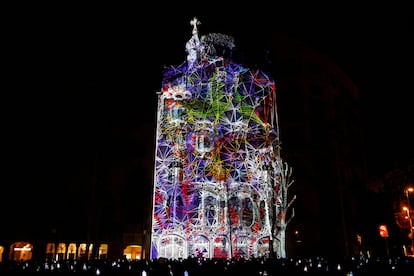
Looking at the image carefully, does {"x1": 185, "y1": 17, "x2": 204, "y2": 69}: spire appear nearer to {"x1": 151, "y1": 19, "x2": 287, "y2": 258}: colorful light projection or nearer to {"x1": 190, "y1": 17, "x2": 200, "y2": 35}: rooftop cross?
{"x1": 190, "y1": 17, "x2": 200, "y2": 35}: rooftop cross

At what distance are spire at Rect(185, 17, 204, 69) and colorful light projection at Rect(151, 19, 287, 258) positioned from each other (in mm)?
132

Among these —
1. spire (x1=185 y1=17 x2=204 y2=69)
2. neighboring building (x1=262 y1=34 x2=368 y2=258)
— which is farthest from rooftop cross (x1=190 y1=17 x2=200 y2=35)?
neighboring building (x1=262 y1=34 x2=368 y2=258)

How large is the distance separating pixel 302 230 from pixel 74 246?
77.5 feet

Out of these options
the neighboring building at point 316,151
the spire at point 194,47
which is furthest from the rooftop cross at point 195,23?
the neighboring building at point 316,151

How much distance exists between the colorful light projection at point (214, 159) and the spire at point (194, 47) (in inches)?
5.2

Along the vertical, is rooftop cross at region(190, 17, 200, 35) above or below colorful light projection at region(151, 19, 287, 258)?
above

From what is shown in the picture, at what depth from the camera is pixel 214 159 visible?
3941cm

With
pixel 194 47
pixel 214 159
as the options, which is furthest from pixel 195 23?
pixel 214 159

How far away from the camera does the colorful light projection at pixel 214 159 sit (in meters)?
37.2

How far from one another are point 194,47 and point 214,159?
1355 centimetres

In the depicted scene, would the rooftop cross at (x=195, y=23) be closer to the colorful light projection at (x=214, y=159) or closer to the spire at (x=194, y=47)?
the spire at (x=194, y=47)

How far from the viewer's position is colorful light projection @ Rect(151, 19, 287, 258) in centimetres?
3719

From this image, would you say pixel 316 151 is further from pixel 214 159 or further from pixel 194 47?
pixel 194 47

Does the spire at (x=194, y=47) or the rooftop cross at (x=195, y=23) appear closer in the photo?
the spire at (x=194, y=47)
